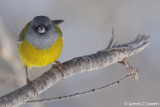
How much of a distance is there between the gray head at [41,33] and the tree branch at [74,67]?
0.29 m

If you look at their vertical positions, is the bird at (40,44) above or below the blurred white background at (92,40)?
below

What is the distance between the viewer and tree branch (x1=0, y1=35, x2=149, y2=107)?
7.55ft

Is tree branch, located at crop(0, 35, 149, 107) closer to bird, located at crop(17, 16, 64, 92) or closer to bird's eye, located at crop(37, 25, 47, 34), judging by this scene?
bird, located at crop(17, 16, 64, 92)

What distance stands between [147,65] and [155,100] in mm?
561

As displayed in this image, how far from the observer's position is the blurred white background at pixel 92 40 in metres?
4.66

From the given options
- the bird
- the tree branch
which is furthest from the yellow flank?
the tree branch

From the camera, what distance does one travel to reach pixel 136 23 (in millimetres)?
5133

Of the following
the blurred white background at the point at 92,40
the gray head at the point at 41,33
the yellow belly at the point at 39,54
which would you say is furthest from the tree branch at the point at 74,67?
the blurred white background at the point at 92,40

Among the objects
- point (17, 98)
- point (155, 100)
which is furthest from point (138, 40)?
point (155, 100)

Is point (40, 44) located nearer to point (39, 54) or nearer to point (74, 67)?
point (39, 54)

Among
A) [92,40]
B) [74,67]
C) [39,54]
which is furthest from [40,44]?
[92,40]

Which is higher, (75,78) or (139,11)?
(139,11)

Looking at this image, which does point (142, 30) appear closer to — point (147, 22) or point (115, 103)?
point (147, 22)

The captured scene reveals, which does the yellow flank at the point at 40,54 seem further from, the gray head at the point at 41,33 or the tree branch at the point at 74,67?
the tree branch at the point at 74,67
